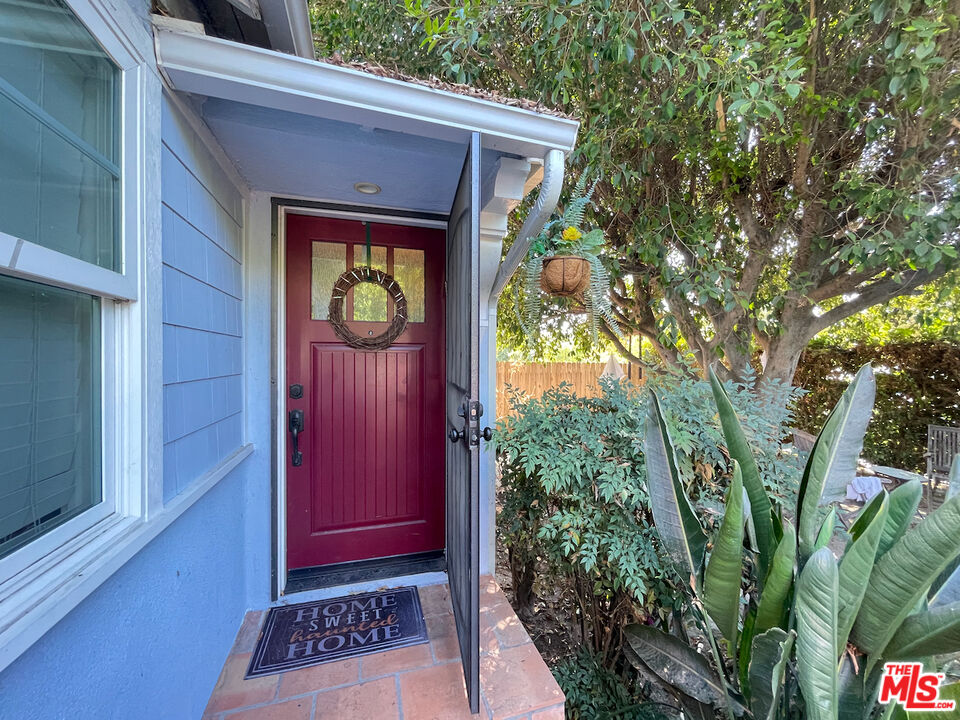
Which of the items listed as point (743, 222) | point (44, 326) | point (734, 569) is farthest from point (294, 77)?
point (743, 222)

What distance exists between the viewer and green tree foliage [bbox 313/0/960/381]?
2.23 meters

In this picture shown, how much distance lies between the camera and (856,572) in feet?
3.03

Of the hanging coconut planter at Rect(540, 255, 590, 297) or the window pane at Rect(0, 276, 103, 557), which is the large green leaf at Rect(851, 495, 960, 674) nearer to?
the hanging coconut planter at Rect(540, 255, 590, 297)

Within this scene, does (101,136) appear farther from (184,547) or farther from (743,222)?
(743,222)

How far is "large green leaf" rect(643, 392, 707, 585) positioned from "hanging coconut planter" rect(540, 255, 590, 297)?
29.2 inches

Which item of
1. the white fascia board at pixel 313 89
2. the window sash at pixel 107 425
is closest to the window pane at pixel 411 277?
the white fascia board at pixel 313 89

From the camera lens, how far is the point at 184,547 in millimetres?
1271

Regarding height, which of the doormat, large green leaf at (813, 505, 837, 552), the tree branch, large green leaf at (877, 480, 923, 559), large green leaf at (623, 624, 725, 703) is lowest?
the doormat

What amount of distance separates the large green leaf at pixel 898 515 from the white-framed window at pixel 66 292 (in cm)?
201

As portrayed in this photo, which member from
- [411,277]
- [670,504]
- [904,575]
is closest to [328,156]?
[411,277]

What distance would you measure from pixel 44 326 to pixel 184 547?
0.85m

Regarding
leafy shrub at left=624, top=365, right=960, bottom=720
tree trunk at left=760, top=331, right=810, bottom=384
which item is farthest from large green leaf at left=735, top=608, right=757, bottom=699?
tree trunk at left=760, top=331, right=810, bottom=384

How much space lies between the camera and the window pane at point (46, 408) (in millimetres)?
721

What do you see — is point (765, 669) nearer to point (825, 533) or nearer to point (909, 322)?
point (825, 533)
